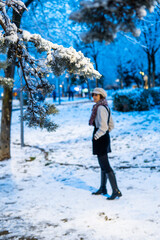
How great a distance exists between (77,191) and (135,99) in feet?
32.7

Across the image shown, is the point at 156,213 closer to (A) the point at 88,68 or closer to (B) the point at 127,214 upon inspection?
(B) the point at 127,214

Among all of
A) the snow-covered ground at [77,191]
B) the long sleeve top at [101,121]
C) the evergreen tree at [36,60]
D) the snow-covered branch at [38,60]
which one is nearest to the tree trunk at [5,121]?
the snow-covered ground at [77,191]

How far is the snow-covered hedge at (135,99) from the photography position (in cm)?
1429

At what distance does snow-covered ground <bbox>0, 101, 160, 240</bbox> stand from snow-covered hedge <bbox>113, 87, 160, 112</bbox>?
378 cm

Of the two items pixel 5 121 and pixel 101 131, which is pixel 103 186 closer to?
pixel 101 131

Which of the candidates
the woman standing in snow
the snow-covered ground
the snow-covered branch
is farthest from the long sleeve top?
the snow-covered ground

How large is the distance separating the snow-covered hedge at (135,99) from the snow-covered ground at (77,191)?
3.78 meters

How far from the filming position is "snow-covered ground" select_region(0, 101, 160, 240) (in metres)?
3.61

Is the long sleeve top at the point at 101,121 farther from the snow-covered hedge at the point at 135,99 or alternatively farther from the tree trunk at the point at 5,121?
the snow-covered hedge at the point at 135,99

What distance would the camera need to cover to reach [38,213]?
168 inches

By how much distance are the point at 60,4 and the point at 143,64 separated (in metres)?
32.3

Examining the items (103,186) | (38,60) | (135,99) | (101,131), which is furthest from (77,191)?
(135,99)

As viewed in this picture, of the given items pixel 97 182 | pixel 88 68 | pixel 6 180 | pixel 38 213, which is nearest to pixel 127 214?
pixel 38 213

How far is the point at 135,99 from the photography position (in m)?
14.5
